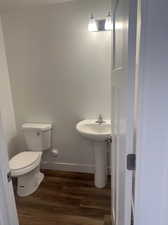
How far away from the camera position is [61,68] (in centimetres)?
220

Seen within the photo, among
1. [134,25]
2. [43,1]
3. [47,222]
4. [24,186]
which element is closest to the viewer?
[134,25]

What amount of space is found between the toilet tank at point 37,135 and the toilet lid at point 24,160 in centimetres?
13

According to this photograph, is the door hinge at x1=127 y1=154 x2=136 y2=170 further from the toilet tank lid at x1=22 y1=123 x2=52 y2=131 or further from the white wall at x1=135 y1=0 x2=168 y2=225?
the toilet tank lid at x1=22 y1=123 x2=52 y2=131

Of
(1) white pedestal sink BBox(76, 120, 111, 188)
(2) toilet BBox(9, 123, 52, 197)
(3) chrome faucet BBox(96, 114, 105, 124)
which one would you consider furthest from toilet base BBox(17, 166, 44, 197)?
(3) chrome faucet BBox(96, 114, 105, 124)

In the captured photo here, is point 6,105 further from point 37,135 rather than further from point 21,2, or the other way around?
point 21,2

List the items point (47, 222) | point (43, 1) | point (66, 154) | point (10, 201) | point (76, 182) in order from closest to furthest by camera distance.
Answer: point (10, 201) → point (47, 222) → point (43, 1) → point (76, 182) → point (66, 154)

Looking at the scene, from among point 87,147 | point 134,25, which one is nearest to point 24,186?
point 87,147

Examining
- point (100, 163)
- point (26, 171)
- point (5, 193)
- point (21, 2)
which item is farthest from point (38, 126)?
point (21, 2)

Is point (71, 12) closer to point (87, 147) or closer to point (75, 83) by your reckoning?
point (75, 83)

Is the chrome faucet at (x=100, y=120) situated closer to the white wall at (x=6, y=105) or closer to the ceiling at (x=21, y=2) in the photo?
the white wall at (x=6, y=105)

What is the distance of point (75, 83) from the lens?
2.22 m

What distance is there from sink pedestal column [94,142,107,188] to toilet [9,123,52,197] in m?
0.73

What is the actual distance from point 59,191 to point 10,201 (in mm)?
1228

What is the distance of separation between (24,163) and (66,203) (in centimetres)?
67
